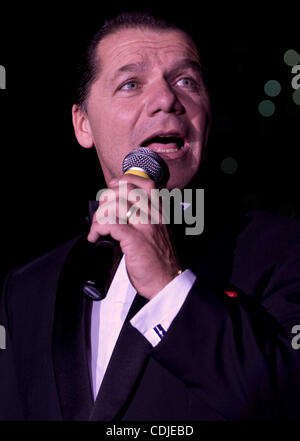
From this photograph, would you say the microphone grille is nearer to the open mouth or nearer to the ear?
the open mouth

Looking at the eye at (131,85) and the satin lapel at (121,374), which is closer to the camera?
the satin lapel at (121,374)

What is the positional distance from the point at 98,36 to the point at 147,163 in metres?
0.90

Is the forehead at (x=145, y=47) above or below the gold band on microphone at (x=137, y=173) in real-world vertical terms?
above

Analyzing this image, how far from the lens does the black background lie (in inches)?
91.7

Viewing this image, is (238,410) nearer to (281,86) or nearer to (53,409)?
(53,409)

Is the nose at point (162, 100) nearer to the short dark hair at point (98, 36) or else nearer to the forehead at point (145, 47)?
the forehead at point (145, 47)

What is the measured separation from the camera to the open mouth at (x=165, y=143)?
5.90ft

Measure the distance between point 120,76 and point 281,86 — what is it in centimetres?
203

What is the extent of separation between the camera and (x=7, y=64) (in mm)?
2641

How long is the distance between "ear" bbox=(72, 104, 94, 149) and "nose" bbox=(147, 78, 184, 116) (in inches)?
17.4

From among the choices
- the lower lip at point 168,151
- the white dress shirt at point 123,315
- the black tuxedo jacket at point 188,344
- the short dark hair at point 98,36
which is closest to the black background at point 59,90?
the short dark hair at point 98,36

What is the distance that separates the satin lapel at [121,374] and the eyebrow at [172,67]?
93cm

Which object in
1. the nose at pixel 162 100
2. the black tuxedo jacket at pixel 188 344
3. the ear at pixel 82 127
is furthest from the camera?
the ear at pixel 82 127

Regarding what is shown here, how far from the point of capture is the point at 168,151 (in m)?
1.80
